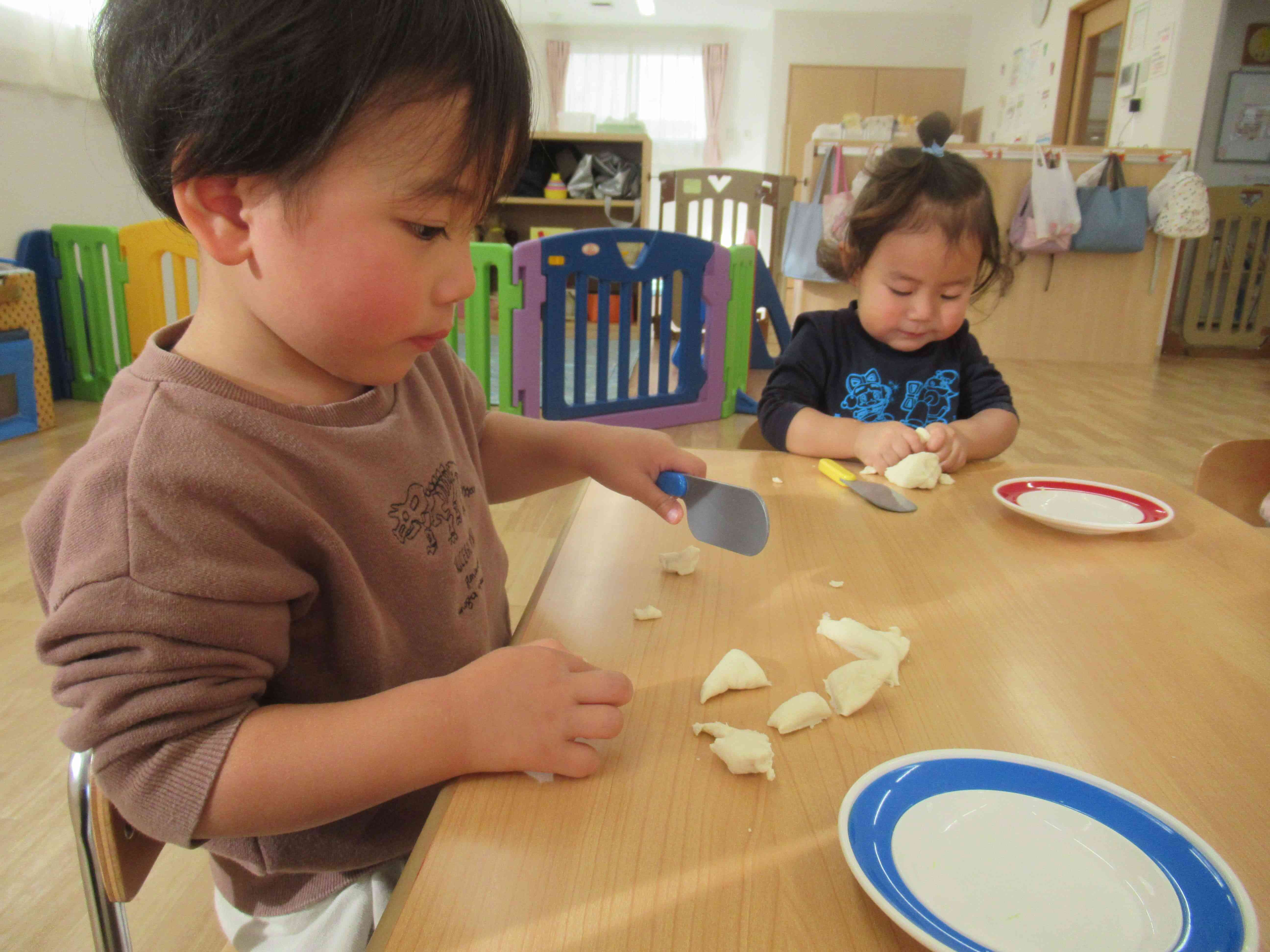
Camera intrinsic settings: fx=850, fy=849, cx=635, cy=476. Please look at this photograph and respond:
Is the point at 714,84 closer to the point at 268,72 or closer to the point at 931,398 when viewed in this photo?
the point at 931,398

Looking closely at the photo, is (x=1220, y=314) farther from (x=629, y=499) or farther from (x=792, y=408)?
(x=629, y=499)

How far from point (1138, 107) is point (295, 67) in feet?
19.0

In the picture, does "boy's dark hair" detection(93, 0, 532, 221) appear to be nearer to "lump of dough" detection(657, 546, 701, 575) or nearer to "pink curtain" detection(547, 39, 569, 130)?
"lump of dough" detection(657, 546, 701, 575)

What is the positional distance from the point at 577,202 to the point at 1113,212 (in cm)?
286

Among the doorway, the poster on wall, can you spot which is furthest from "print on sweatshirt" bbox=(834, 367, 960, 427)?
the poster on wall

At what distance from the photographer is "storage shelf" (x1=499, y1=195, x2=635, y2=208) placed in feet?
16.1

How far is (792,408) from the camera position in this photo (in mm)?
1115

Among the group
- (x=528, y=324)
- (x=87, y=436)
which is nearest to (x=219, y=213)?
(x=87, y=436)

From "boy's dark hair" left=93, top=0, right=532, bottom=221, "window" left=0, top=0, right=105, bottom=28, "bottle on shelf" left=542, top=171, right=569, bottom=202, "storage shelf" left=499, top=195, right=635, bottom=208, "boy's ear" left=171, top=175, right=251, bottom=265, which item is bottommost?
"boy's ear" left=171, top=175, right=251, bottom=265

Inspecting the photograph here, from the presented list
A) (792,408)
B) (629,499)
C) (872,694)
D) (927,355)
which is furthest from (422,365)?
(927,355)

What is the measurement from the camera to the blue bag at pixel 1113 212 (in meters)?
4.33

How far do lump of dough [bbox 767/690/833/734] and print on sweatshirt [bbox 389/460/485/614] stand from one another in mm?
260

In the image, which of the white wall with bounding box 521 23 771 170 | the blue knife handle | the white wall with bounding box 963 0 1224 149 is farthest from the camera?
the white wall with bounding box 521 23 771 170

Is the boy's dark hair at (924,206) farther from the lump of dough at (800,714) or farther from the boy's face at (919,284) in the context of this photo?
the lump of dough at (800,714)
